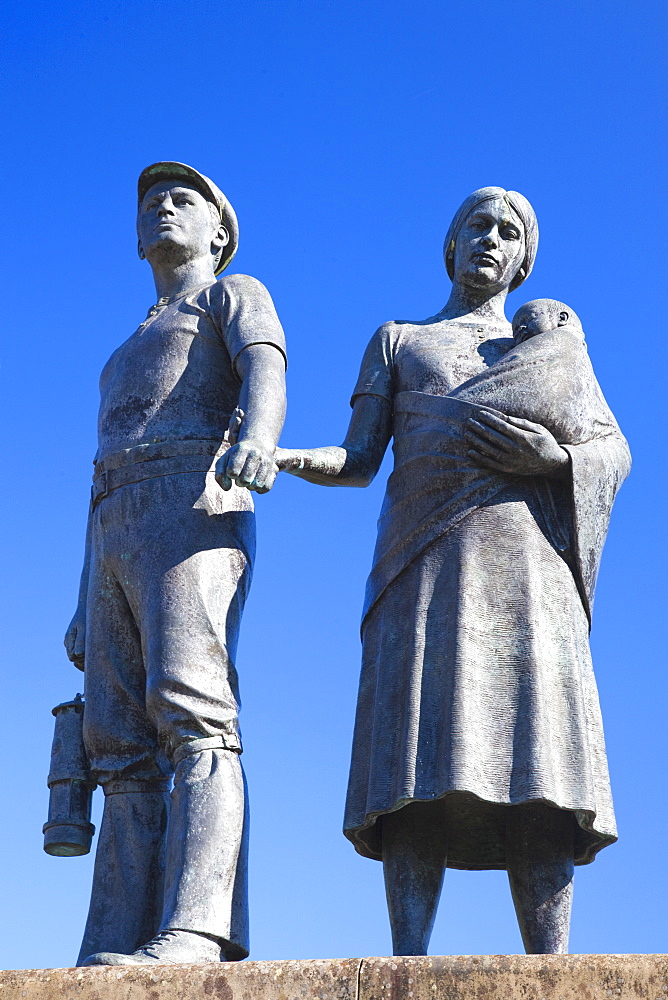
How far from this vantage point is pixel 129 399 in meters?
7.79

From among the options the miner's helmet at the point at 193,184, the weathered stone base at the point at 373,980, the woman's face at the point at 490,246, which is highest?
the miner's helmet at the point at 193,184

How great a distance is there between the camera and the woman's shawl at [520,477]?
24.4 feet

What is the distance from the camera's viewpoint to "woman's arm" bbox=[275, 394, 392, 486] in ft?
24.8

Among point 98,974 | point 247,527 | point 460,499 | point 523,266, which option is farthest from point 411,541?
point 98,974

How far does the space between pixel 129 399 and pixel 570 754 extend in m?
2.61

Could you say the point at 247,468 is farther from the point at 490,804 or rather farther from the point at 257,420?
the point at 490,804

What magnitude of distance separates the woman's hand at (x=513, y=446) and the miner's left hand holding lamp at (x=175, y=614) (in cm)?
89

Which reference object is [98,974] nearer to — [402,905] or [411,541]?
[402,905]

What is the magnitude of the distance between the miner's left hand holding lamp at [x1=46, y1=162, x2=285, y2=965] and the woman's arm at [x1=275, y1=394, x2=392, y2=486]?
216 millimetres

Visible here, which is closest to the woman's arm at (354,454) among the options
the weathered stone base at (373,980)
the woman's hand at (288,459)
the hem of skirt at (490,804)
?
the woman's hand at (288,459)

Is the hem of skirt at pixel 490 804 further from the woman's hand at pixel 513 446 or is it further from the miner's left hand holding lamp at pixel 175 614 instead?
the woman's hand at pixel 513 446

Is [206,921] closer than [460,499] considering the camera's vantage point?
Yes

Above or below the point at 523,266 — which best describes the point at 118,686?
below

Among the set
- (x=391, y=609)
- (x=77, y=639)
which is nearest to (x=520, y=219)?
(x=391, y=609)
